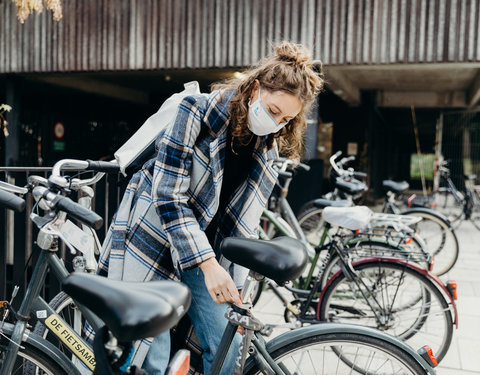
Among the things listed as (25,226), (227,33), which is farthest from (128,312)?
(227,33)

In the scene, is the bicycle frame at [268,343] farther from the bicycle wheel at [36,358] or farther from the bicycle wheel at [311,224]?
the bicycle wheel at [311,224]

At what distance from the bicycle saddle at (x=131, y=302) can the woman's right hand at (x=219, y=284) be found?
0.44 metres

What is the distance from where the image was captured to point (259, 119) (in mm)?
1809

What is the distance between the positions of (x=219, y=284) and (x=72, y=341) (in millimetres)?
802

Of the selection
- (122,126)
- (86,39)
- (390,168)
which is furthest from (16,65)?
(390,168)

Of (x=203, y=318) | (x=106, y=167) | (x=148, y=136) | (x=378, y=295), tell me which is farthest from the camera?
(x=378, y=295)

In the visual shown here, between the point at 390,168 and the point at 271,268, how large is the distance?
2129 cm

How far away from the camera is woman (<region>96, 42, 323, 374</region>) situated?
5.73 feet

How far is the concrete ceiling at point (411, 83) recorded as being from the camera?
406 inches

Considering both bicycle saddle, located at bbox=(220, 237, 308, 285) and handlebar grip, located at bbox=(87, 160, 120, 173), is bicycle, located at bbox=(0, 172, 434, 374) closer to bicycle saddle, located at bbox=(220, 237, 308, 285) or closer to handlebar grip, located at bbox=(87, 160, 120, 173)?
bicycle saddle, located at bbox=(220, 237, 308, 285)

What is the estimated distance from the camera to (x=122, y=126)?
17328 mm

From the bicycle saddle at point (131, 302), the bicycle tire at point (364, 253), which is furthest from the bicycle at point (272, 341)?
the bicycle tire at point (364, 253)

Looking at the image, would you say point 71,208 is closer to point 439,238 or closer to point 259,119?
point 259,119

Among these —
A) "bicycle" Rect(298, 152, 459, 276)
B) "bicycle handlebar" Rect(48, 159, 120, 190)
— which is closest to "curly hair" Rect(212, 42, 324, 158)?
"bicycle handlebar" Rect(48, 159, 120, 190)
